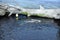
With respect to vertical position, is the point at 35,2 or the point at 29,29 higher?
the point at 35,2

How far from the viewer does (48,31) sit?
21.5 m

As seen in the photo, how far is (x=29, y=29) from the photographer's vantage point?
21922 mm

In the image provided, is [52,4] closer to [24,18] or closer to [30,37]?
[24,18]

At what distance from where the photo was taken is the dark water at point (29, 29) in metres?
20.0

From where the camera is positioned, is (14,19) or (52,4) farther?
(52,4)

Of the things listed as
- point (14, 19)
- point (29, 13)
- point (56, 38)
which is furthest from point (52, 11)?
point (56, 38)

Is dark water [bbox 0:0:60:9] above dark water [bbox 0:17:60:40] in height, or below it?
above

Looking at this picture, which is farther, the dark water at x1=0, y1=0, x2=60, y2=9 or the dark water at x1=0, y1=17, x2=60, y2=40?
the dark water at x1=0, y1=0, x2=60, y2=9

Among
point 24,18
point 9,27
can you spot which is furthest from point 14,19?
point 9,27

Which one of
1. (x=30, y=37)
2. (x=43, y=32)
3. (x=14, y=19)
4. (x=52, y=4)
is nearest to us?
(x=30, y=37)

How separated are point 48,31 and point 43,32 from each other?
1.69 feet

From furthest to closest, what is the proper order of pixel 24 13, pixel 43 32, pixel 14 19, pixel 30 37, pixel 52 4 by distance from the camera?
pixel 52 4
pixel 24 13
pixel 14 19
pixel 43 32
pixel 30 37

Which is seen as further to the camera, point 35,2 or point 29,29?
point 35,2

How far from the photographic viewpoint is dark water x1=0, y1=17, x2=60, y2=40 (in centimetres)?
2000
